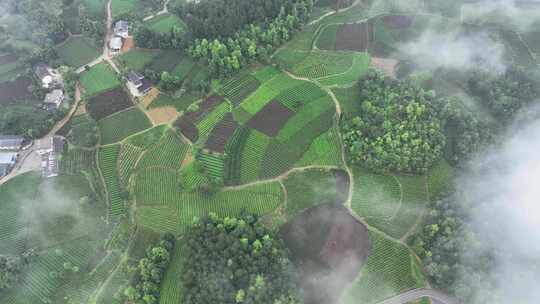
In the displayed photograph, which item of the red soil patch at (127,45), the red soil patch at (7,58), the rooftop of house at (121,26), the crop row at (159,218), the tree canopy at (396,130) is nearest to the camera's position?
the crop row at (159,218)

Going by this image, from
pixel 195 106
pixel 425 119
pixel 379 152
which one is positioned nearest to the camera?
pixel 379 152

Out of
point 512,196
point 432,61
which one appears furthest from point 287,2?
point 512,196

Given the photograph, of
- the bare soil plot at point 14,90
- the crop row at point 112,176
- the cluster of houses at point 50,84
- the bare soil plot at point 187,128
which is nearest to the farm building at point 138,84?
the bare soil plot at point 187,128

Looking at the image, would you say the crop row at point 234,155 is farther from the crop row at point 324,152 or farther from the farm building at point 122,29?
the farm building at point 122,29

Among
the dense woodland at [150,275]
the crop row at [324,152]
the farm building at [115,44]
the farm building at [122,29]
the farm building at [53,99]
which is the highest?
the farm building at [122,29]

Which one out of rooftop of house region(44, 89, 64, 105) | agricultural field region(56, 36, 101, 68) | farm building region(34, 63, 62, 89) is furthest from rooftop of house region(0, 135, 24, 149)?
agricultural field region(56, 36, 101, 68)

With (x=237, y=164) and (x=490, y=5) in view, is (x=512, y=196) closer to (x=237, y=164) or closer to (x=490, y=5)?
(x=237, y=164)
